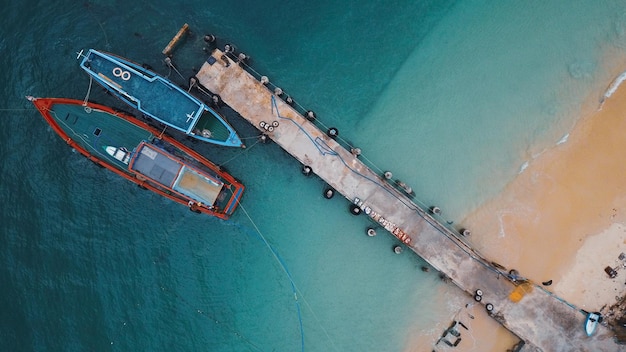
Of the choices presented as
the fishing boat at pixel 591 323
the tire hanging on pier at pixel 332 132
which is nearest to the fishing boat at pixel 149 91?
the tire hanging on pier at pixel 332 132

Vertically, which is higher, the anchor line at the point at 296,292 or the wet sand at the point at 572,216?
the wet sand at the point at 572,216

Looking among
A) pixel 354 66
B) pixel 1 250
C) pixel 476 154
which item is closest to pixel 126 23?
pixel 354 66

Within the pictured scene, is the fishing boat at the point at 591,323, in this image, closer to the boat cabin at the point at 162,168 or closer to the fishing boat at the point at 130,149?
the fishing boat at the point at 130,149

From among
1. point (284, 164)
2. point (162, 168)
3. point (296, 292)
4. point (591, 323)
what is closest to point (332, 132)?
point (284, 164)

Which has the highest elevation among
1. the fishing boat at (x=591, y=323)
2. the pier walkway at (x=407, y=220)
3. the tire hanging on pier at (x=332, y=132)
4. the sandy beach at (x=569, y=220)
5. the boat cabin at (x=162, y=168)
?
the sandy beach at (x=569, y=220)

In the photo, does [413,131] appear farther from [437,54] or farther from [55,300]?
[55,300]
